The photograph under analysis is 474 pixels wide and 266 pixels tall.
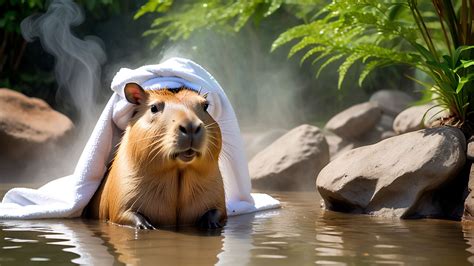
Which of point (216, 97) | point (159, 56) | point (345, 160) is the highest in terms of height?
point (159, 56)

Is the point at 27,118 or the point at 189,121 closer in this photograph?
the point at 189,121

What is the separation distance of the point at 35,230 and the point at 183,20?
793 cm

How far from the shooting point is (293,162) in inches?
337

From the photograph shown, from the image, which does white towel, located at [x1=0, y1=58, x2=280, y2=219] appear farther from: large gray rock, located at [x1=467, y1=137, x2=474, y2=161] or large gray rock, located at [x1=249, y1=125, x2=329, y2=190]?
large gray rock, located at [x1=249, y1=125, x2=329, y2=190]

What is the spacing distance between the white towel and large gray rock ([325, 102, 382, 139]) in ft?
16.7

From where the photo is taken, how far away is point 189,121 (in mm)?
5207

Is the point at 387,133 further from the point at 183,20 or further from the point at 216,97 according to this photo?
the point at 216,97

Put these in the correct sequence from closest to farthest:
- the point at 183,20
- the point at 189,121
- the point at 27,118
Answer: the point at 189,121 → the point at 27,118 → the point at 183,20

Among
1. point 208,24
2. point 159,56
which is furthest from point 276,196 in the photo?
point 159,56

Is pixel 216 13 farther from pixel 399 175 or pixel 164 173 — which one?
pixel 164 173

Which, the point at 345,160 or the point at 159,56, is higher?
the point at 159,56

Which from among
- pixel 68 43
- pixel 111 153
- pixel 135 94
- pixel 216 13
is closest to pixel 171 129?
pixel 135 94

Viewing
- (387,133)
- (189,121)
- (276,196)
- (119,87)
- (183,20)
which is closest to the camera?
(189,121)

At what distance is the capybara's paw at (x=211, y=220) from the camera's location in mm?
5480
